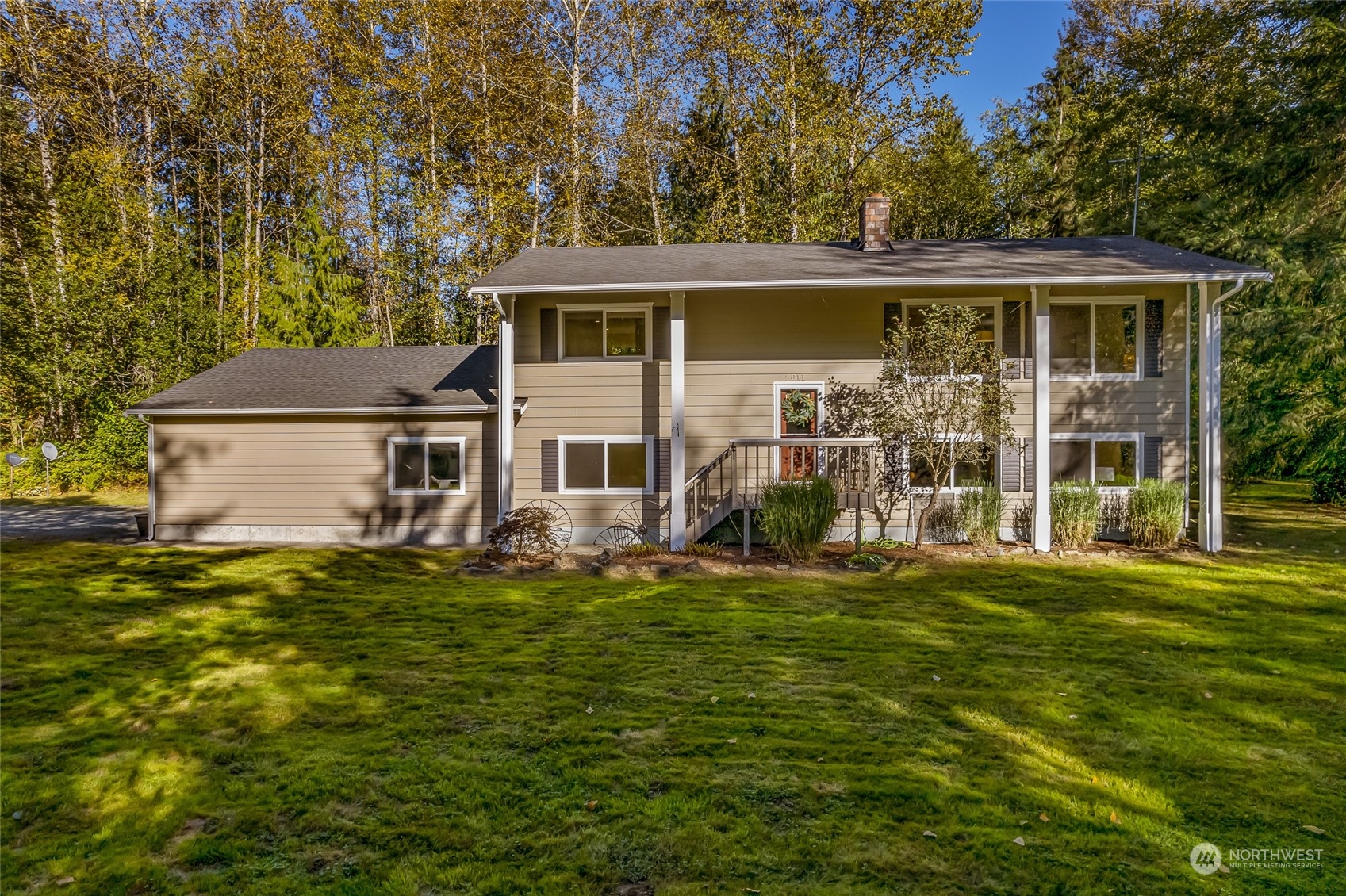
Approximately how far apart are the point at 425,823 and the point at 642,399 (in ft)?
29.1

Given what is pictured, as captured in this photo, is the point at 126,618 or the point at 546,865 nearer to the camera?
the point at 546,865

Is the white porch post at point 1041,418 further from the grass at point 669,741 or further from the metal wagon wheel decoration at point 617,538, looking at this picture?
the metal wagon wheel decoration at point 617,538

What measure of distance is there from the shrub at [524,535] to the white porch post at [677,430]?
1.93m

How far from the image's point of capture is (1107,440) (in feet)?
37.5

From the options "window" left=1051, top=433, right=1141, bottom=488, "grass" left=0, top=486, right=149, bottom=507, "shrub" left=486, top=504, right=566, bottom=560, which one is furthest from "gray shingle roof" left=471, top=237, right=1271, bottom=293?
"grass" left=0, top=486, right=149, bottom=507

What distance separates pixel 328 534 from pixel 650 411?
615 cm

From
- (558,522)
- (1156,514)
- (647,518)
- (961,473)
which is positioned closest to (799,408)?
(961,473)


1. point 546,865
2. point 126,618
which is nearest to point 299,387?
point 126,618

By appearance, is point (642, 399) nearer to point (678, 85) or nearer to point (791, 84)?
point (791, 84)

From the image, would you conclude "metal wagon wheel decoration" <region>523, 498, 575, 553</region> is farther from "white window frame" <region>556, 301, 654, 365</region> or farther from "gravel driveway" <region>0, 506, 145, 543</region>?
"gravel driveway" <region>0, 506, 145, 543</region>

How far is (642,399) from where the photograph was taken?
11938 mm

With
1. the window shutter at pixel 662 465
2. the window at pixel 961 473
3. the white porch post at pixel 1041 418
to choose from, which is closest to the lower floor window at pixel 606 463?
the window shutter at pixel 662 465

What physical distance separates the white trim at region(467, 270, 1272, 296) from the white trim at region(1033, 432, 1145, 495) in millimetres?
2455

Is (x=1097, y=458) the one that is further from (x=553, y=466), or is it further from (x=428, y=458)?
(x=428, y=458)
